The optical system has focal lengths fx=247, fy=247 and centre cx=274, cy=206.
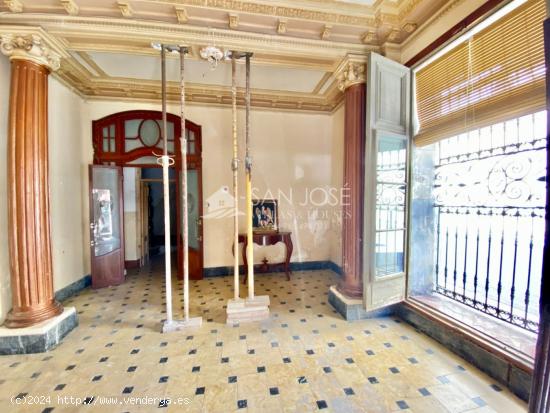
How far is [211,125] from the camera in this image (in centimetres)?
468

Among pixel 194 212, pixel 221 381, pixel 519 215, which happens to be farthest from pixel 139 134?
pixel 519 215

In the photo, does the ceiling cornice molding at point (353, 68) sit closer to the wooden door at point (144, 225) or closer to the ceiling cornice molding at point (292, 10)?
the ceiling cornice molding at point (292, 10)

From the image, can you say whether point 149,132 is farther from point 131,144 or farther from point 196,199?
point 196,199

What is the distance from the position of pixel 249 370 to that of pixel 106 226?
3.74 meters

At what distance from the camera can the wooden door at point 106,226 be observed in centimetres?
412

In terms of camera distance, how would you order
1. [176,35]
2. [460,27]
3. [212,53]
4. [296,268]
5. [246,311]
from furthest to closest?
1. [296,268]
2. [246,311]
3. [212,53]
4. [176,35]
5. [460,27]

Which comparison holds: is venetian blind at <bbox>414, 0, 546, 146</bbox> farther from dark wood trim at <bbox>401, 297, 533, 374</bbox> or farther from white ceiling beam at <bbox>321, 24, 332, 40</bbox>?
dark wood trim at <bbox>401, 297, 533, 374</bbox>

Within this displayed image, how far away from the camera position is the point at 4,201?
8.49 feet

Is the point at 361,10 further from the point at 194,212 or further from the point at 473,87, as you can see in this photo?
the point at 194,212

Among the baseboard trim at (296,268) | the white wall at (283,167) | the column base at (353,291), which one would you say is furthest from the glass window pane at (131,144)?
the column base at (353,291)

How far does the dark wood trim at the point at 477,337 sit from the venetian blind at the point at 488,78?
187 centimetres

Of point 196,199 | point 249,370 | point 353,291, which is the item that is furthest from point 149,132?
point 353,291

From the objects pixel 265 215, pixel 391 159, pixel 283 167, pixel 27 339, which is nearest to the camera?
pixel 27 339

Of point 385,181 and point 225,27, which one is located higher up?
point 225,27
